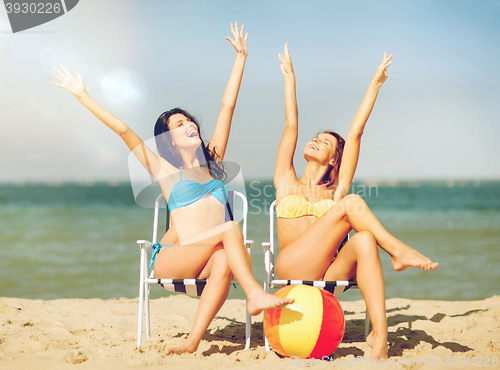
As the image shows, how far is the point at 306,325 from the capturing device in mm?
2365

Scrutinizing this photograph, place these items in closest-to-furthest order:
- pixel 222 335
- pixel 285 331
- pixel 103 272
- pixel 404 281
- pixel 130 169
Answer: pixel 285 331
pixel 130 169
pixel 222 335
pixel 404 281
pixel 103 272

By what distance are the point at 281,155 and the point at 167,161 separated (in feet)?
2.95

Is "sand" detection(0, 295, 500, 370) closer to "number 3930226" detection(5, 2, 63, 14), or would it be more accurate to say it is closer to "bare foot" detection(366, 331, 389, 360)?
"bare foot" detection(366, 331, 389, 360)

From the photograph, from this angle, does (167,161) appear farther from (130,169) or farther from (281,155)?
(281,155)

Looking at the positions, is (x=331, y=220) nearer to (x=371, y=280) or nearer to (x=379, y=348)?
(x=371, y=280)

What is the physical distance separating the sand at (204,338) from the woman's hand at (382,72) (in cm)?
192

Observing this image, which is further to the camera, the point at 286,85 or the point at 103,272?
the point at 103,272

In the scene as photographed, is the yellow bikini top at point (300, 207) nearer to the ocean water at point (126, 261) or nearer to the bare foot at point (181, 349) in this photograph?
the ocean water at point (126, 261)

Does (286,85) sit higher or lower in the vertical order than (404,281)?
higher

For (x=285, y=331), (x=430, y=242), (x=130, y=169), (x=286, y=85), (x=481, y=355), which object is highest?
(x=286, y=85)

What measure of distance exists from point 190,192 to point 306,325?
1248 millimetres

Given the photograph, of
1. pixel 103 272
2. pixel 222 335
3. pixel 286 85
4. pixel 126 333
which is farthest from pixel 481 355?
pixel 103 272

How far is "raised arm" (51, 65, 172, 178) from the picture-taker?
2.98 metres

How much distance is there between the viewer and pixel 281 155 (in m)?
3.44
